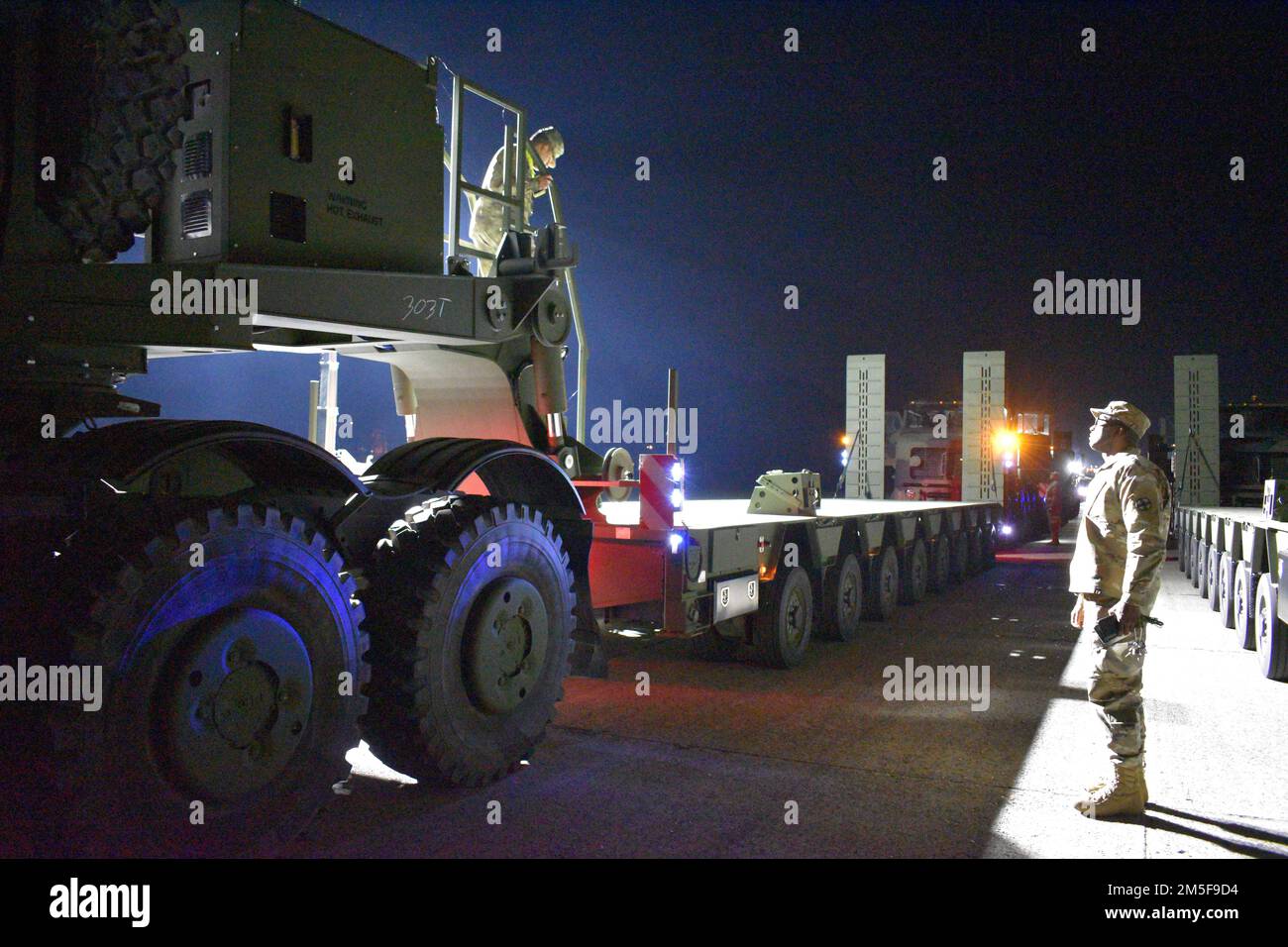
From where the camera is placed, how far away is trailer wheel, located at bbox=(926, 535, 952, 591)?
14367mm

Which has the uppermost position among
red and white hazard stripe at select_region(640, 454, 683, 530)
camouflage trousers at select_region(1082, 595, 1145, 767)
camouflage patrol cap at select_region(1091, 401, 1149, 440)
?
camouflage patrol cap at select_region(1091, 401, 1149, 440)

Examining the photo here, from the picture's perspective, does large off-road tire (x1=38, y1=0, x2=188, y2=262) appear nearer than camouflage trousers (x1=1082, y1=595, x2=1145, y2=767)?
Yes

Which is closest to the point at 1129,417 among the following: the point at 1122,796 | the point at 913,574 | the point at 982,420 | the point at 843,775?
the point at 1122,796

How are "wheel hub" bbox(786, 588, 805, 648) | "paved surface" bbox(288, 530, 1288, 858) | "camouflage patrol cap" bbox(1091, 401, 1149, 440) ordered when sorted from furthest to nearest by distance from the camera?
"wheel hub" bbox(786, 588, 805, 648) → "camouflage patrol cap" bbox(1091, 401, 1149, 440) → "paved surface" bbox(288, 530, 1288, 858)

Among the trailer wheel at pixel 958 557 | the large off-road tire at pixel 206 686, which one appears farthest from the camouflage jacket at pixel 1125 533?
the trailer wheel at pixel 958 557

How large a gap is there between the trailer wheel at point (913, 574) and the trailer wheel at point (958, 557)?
2310 mm

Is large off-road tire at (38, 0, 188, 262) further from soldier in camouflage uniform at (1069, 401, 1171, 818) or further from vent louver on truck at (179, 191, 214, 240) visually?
soldier in camouflage uniform at (1069, 401, 1171, 818)

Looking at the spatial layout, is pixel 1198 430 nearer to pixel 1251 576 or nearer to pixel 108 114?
pixel 1251 576

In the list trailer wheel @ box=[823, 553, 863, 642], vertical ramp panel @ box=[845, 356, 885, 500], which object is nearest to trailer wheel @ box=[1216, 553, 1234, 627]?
trailer wheel @ box=[823, 553, 863, 642]

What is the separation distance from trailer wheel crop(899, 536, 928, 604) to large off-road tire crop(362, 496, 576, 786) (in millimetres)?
8343

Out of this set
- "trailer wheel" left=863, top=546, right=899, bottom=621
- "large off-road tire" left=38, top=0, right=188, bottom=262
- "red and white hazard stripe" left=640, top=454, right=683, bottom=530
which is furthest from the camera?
"trailer wheel" left=863, top=546, right=899, bottom=621

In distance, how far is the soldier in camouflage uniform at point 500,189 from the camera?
5.92m

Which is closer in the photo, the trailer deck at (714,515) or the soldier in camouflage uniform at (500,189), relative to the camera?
the soldier in camouflage uniform at (500,189)

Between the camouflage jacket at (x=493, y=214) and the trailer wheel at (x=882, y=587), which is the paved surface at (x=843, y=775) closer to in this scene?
the trailer wheel at (x=882, y=587)
